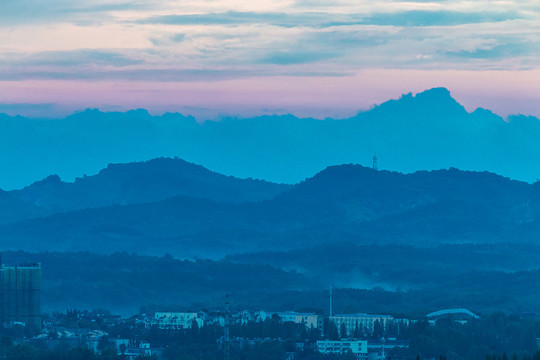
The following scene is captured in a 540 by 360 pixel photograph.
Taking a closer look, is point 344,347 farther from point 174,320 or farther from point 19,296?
point 19,296

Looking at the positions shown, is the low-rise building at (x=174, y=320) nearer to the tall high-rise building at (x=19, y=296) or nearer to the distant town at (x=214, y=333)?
the distant town at (x=214, y=333)

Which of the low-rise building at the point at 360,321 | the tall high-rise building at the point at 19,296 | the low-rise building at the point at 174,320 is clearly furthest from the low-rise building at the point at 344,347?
the tall high-rise building at the point at 19,296

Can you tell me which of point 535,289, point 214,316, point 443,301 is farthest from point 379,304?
point 214,316

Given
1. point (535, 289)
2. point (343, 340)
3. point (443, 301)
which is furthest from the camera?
point (535, 289)

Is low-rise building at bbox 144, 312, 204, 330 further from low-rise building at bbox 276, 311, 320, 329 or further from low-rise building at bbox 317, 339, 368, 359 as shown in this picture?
low-rise building at bbox 317, 339, 368, 359

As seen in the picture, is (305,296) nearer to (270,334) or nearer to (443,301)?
(443,301)

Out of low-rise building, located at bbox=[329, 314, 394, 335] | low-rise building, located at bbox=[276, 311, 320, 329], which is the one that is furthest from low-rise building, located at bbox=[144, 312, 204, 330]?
low-rise building, located at bbox=[329, 314, 394, 335]

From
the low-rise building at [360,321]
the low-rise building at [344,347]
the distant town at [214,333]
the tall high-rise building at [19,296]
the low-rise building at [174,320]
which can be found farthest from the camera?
the tall high-rise building at [19,296]

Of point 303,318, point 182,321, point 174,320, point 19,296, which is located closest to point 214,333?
point 303,318
